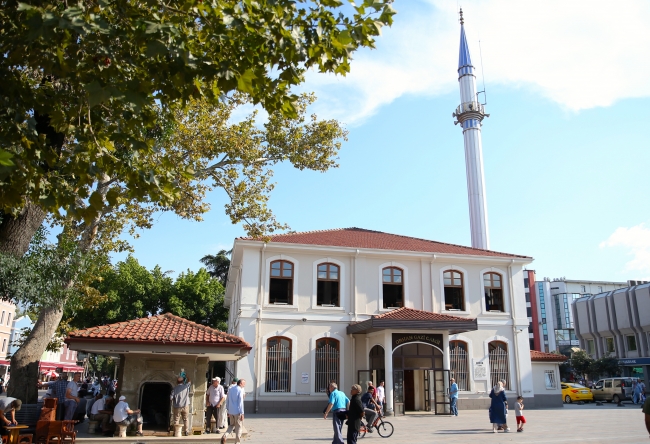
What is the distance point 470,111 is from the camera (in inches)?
1572

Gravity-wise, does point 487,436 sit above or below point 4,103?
below

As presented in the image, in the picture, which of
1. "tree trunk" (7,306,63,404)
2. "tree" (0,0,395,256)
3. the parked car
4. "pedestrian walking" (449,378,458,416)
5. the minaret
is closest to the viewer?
"tree" (0,0,395,256)

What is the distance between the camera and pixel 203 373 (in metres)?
14.2

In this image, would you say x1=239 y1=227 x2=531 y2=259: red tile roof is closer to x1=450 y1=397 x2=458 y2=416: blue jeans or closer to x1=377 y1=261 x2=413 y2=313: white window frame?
x1=377 y1=261 x2=413 y2=313: white window frame

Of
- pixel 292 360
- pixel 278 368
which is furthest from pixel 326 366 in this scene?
pixel 278 368

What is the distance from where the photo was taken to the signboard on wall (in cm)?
2077

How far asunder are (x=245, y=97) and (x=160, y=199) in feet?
33.7

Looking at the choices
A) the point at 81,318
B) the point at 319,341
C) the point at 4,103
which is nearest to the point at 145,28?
the point at 4,103

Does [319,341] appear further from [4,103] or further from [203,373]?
[4,103]

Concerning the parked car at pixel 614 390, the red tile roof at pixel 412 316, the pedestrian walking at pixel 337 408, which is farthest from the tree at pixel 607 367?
the pedestrian walking at pixel 337 408

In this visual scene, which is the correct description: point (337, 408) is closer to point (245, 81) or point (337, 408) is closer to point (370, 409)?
point (370, 409)

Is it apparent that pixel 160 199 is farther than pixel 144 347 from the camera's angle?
No

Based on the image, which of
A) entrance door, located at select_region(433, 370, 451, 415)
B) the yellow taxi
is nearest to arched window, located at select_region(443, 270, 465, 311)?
entrance door, located at select_region(433, 370, 451, 415)

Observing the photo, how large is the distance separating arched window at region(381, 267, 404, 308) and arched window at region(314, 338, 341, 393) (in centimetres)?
316
